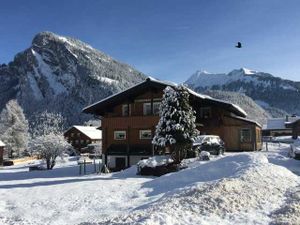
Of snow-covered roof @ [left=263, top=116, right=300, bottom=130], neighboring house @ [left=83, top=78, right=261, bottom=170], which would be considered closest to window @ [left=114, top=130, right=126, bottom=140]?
neighboring house @ [left=83, top=78, right=261, bottom=170]

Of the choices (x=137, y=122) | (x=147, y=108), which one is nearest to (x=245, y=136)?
(x=147, y=108)

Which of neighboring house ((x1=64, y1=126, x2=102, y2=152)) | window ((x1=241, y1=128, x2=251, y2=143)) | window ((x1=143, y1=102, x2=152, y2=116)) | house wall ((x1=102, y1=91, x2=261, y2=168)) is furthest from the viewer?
neighboring house ((x1=64, y1=126, x2=102, y2=152))

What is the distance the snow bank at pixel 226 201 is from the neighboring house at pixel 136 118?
722 inches

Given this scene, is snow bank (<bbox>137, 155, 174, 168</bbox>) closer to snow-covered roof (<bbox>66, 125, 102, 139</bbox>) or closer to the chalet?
snow-covered roof (<bbox>66, 125, 102, 139</bbox>)

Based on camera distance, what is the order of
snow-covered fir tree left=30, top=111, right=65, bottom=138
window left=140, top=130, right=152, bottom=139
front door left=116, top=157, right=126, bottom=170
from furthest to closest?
1. snow-covered fir tree left=30, top=111, right=65, bottom=138
2. window left=140, top=130, right=152, bottom=139
3. front door left=116, top=157, right=126, bottom=170

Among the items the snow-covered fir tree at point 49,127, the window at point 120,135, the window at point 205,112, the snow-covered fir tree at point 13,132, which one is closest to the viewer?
the window at point 205,112

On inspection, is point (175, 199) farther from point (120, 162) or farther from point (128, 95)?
point (128, 95)

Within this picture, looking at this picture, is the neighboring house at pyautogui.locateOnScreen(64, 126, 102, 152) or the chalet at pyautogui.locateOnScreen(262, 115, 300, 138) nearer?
the neighboring house at pyautogui.locateOnScreen(64, 126, 102, 152)

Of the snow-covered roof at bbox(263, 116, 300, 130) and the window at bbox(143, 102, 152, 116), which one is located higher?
the snow-covered roof at bbox(263, 116, 300, 130)

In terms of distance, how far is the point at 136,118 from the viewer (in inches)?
1642

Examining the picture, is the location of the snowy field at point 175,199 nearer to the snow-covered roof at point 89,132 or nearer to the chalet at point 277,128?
the snow-covered roof at point 89,132

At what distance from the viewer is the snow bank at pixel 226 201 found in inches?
578

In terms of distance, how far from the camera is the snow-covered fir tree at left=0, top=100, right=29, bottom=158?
8319 cm

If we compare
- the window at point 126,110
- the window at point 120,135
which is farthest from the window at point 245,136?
the window at point 120,135
